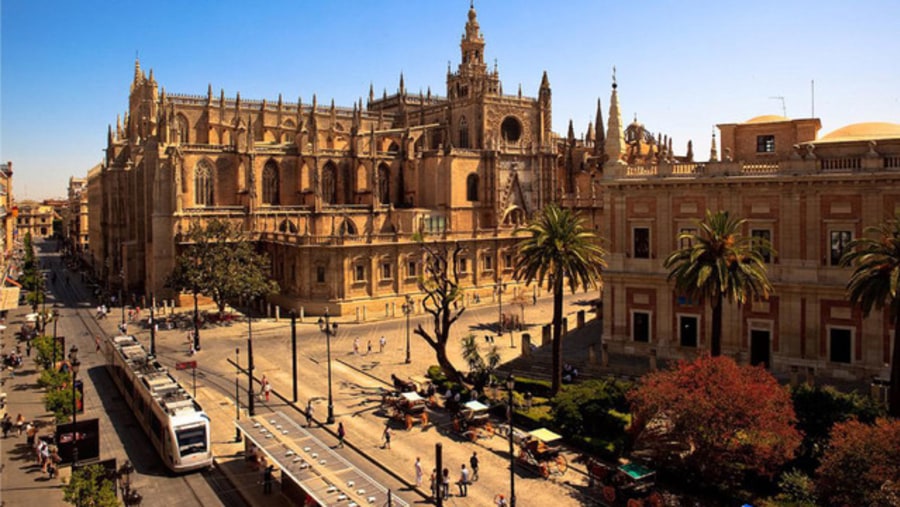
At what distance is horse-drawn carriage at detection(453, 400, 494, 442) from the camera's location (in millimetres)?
28734

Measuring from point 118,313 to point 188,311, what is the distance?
6.35 metres

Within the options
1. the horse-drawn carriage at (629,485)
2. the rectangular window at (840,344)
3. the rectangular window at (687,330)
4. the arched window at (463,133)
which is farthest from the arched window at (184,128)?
the rectangular window at (840,344)

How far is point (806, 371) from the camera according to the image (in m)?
30.3

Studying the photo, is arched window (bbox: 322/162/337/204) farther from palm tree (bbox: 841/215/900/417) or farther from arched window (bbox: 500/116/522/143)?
palm tree (bbox: 841/215/900/417)

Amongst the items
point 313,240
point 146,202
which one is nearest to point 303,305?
point 313,240

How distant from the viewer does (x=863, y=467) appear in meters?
18.0

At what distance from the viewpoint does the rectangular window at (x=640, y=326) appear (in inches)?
1378

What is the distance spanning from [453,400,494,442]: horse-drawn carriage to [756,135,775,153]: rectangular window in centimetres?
2077

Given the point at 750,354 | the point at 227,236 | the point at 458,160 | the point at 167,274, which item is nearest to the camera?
the point at 750,354

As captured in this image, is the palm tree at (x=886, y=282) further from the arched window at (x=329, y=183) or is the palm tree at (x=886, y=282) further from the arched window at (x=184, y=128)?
the arched window at (x=184, y=128)

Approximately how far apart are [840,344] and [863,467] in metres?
13.7

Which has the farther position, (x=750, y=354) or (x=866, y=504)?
(x=750, y=354)

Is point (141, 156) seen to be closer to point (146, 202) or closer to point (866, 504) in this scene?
point (146, 202)

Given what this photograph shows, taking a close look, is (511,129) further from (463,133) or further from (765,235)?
(765,235)
